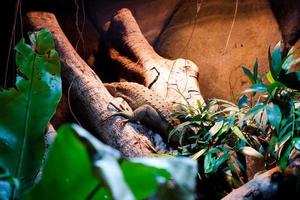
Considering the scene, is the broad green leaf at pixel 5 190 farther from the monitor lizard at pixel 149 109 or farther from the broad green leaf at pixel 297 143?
the monitor lizard at pixel 149 109

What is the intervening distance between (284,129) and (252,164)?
0.87 m

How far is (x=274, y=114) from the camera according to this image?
79.7 inches

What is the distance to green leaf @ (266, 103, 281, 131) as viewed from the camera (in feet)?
6.55

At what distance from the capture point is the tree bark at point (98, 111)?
9.73 feet

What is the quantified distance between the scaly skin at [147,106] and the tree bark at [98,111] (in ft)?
0.32

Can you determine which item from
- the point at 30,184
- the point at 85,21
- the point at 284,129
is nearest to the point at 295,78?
the point at 284,129

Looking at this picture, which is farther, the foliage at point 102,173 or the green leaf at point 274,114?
the green leaf at point 274,114

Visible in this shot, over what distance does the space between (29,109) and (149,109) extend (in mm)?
1808

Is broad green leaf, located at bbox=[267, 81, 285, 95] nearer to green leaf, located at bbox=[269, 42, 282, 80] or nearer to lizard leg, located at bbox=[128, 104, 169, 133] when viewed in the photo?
green leaf, located at bbox=[269, 42, 282, 80]

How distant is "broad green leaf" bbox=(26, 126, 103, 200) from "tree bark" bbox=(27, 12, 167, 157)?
1728 mm

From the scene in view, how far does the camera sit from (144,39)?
452 cm

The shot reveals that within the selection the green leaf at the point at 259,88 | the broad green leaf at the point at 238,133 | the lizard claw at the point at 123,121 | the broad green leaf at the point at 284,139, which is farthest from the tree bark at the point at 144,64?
the broad green leaf at the point at 284,139

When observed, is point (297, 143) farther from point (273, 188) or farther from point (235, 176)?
point (235, 176)

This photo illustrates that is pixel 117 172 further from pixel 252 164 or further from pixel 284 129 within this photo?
pixel 252 164
